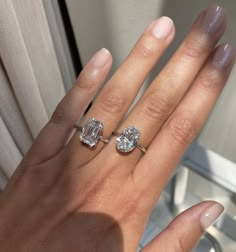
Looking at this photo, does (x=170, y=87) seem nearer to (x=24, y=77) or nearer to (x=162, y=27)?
(x=162, y=27)

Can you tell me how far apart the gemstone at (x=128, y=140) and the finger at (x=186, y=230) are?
0.13 metres

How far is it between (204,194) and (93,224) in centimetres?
43

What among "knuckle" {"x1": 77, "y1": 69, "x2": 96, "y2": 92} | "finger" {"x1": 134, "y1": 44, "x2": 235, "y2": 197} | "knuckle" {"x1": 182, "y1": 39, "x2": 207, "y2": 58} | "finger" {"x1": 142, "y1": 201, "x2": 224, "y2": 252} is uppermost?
"knuckle" {"x1": 182, "y1": 39, "x2": 207, "y2": 58}

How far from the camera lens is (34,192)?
0.56 m

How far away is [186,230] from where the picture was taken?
1.50 ft

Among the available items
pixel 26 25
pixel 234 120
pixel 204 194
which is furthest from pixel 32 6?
pixel 204 194

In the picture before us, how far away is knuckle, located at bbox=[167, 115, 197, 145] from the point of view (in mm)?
543

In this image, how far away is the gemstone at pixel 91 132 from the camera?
1.80 feet

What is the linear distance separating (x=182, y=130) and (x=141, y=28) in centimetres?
21

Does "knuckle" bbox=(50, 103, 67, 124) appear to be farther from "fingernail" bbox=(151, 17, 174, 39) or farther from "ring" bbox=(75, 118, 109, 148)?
"fingernail" bbox=(151, 17, 174, 39)

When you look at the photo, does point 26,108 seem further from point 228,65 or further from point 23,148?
point 228,65

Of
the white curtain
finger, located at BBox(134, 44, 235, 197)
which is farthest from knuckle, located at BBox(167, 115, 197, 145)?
the white curtain

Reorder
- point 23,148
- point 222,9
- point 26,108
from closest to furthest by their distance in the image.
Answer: point 222,9 < point 26,108 < point 23,148

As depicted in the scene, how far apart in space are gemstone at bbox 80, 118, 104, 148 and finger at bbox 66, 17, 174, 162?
0.06ft
